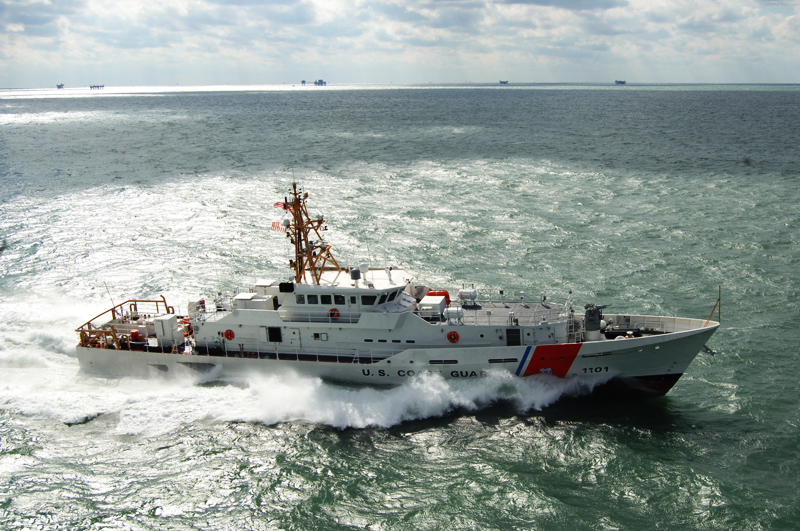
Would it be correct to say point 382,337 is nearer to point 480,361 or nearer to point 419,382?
point 419,382

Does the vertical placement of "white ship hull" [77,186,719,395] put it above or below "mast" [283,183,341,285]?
below

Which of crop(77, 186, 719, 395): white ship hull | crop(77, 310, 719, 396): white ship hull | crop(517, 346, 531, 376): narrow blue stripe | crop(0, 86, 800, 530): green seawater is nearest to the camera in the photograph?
crop(0, 86, 800, 530): green seawater

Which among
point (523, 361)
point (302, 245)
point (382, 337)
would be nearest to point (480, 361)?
point (523, 361)

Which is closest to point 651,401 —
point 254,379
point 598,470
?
point 598,470

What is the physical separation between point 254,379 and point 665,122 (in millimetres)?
116057

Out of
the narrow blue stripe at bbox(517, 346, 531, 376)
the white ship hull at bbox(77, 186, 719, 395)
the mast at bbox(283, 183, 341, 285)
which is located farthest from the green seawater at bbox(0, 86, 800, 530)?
the mast at bbox(283, 183, 341, 285)

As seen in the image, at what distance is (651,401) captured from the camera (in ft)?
76.9

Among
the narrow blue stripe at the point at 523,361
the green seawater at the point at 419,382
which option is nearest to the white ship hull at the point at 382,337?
the narrow blue stripe at the point at 523,361

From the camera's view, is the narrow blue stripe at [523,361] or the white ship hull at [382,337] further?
the white ship hull at [382,337]

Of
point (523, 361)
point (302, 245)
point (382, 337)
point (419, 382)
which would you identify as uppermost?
point (302, 245)

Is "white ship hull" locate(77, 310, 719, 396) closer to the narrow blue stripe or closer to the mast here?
the narrow blue stripe

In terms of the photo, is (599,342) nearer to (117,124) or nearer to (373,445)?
(373,445)

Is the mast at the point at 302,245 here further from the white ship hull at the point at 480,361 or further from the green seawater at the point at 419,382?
the green seawater at the point at 419,382

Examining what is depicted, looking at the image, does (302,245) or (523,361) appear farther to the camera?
(302,245)
